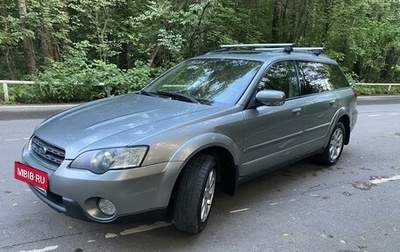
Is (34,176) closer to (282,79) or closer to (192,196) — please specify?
(192,196)

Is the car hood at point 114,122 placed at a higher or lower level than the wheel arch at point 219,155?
higher

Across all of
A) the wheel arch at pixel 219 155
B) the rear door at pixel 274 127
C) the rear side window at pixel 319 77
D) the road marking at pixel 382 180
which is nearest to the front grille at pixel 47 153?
the wheel arch at pixel 219 155

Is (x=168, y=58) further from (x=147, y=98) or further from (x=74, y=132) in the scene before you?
(x=74, y=132)

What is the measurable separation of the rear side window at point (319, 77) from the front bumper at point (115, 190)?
2.60m

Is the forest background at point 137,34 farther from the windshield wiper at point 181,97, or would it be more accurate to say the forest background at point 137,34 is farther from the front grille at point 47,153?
the front grille at point 47,153

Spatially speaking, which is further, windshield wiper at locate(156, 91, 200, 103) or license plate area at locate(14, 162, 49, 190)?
windshield wiper at locate(156, 91, 200, 103)

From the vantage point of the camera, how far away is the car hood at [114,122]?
9.74 feet

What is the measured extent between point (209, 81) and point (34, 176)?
6.63 feet

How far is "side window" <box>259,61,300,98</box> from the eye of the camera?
13.9 feet

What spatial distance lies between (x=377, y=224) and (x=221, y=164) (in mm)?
1741

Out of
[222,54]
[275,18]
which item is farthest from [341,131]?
[275,18]

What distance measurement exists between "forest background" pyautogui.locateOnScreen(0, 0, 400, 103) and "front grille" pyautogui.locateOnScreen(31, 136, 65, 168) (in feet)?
25.9

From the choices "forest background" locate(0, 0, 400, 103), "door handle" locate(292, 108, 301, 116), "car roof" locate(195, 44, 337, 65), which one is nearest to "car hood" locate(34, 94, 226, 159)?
"car roof" locate(195, 44, 337, 65)

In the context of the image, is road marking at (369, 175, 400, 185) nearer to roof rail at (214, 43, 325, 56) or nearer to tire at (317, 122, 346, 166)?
tire at (317, 122, 346, 166)
